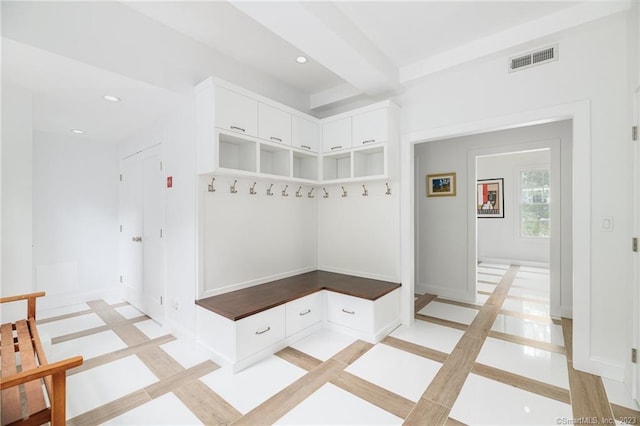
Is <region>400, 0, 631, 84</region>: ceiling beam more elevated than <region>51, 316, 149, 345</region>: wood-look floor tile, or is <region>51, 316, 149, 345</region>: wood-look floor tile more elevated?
<region>400, 0, 631, 84</region>: ceiling beam

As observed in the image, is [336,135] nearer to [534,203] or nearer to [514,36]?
[514,36]

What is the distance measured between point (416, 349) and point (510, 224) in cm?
578

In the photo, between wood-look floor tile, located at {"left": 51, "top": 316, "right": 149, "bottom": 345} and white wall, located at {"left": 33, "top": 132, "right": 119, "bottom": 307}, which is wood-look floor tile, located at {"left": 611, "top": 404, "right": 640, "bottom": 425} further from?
white wall, located at {"left": 33, "top": 132, "right": 119, "bottom": 307}

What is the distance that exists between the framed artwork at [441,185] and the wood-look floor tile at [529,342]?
204 centimetres

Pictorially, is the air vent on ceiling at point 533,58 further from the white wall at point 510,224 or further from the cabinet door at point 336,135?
the white wall at point 510,224

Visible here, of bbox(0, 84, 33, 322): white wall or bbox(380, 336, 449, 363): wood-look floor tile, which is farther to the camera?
bbox(380, 336, 449, 363): wood-look floor tile

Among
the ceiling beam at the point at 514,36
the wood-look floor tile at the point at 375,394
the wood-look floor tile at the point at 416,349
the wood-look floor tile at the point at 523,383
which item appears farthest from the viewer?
the wood-look floor tile at the point at 416,349

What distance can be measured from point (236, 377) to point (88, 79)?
2.72m

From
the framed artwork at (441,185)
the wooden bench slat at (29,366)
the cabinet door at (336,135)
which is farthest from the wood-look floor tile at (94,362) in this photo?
the framed artwork at (441,185)

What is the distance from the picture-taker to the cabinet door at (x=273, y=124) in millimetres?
2992

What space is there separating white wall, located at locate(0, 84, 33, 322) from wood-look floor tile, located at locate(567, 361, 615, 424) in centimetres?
435

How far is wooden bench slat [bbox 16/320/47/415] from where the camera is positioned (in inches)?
50.9

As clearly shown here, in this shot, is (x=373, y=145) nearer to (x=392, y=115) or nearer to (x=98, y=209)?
(x=392, y=115)

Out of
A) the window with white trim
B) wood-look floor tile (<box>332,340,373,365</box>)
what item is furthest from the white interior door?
the window with white trim
